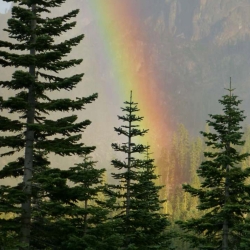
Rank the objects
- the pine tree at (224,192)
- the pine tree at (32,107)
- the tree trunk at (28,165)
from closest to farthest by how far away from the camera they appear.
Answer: the pine tree at (32,107) < the tree trunk at (28,165) < the pine tree at (224,192)

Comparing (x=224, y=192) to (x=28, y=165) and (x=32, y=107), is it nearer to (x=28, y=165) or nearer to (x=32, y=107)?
(x=28, y=165)

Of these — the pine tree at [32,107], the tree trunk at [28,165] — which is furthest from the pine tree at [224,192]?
the tree trunk at [28,165]

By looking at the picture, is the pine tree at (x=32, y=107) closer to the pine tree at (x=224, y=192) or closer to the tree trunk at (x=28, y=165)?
the tree trunk at (x=28, y=165)

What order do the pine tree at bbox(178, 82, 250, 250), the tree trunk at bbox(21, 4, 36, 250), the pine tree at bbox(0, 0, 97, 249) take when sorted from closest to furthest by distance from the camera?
the pine tree at bbox(0, 0, 97, 249)
the tree trunk at bbox(21, 4, 36, 250)
the pine tree at bbox(178, 82, 250, 250)

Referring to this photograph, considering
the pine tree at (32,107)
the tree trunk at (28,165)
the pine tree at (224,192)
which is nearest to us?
the pine tree at (32,107)

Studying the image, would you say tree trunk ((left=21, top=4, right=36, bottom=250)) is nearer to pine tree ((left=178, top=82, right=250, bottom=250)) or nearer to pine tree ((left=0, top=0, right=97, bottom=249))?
pine tree ((left=0, top=0, right=97, bottom=249))

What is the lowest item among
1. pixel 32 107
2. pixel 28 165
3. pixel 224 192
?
pixel 224 192

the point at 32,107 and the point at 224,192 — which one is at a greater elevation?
the point at 32,107

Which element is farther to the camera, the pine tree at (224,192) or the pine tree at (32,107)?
the pine tree at (224,192)

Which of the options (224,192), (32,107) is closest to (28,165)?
(32,107)

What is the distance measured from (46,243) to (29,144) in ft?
11.6

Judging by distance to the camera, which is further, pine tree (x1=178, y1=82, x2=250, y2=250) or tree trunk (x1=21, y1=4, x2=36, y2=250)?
pine tree (x1=178, y1=82, x2=250, y2=250)

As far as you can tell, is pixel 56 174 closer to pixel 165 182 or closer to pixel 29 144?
pixel 29 144

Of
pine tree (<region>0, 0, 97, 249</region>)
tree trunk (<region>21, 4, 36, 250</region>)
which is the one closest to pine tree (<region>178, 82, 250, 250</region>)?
pine tree (<region>0, 0, 97, 249</region>)
